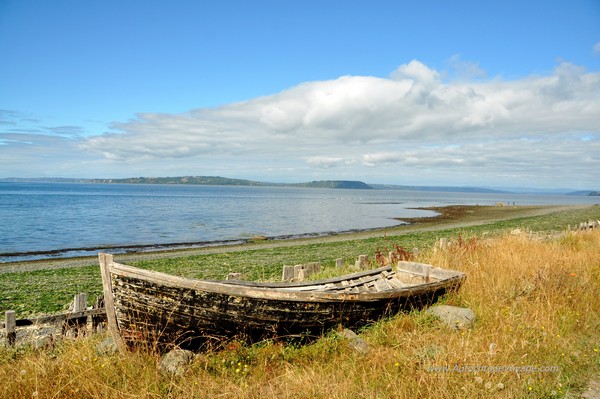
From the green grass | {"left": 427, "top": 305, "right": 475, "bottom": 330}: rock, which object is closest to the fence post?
{"left": 427, "top": 305, "right": 475, "bottom": 330}: rock

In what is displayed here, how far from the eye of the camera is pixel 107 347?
5.55m

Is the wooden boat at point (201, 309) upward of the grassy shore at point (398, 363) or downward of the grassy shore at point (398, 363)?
upward

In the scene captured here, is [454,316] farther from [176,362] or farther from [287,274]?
[176,362]

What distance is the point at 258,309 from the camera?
5598 mm

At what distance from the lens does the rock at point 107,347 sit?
5391 millimetres

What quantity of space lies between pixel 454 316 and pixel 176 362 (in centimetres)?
431

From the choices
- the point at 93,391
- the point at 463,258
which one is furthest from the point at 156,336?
the point at 463,258

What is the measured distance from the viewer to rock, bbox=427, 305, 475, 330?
245 inches

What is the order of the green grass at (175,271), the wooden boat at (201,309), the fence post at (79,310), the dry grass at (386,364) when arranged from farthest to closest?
the green grass at (175,271), the fence post at (79,310), the wooden boat at (201,309), the dry grass at (386,364)

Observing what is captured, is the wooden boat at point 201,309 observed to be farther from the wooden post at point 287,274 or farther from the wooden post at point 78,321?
the wooden post at point 287,274

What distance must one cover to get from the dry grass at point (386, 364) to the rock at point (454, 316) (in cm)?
14

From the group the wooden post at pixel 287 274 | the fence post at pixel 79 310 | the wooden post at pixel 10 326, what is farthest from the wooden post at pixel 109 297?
the wooden post at pixel 287 274

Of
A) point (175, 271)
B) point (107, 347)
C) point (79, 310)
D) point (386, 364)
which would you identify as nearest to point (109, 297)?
point (107, 347)

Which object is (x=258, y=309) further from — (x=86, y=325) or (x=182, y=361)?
(x=86, y=325)
